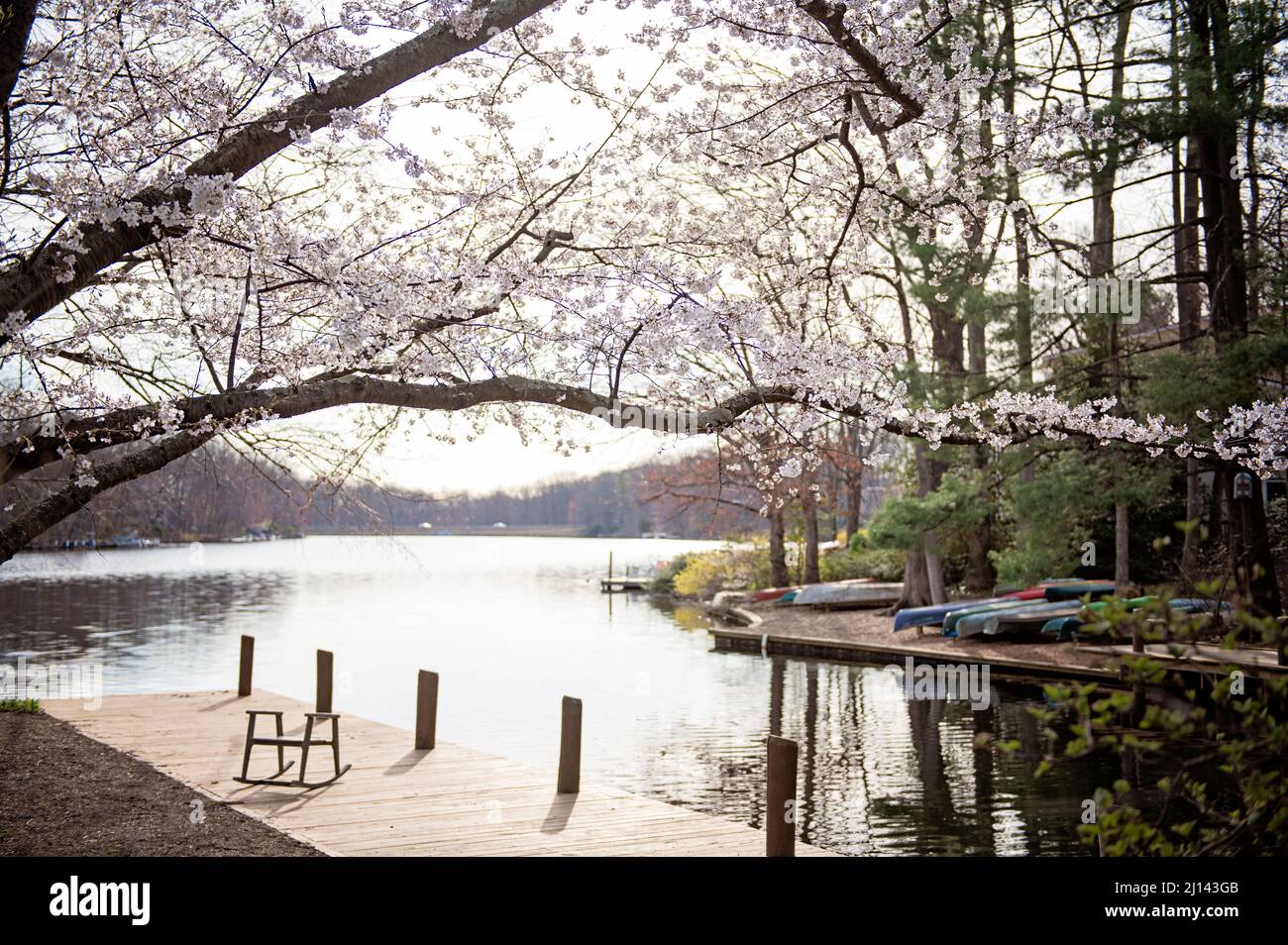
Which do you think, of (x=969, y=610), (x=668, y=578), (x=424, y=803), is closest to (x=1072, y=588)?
(x=969, y=610)

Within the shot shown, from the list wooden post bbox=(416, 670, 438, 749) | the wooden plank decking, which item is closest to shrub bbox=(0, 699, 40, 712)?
the wooden plank decking

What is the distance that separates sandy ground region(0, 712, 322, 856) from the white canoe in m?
18.7

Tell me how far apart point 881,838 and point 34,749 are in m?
7.46

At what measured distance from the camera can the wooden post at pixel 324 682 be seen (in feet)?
41.9

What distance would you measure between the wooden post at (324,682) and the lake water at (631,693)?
1.33m

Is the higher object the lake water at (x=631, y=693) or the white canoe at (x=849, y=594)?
the white canoe at (x=849, y=594)

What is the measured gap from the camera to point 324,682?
42.2ft

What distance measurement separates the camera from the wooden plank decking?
302 inches

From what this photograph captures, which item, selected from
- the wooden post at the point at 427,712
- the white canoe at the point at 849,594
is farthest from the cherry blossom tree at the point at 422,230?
the white canoe at the point at 849,594

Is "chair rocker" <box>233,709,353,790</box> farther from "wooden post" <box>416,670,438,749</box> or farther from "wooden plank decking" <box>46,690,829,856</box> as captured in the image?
"wooden post" <box>416,670,438,749</box>

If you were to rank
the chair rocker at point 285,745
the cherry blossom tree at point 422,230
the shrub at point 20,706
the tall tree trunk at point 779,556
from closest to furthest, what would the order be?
1. the cherry blossom tree at point 422,230
2. the chair rocker at point 285,745
3. the shrub at point 20,706
4. the tall tree trunk at point 779,556

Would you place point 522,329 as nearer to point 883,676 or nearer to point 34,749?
point 34,749

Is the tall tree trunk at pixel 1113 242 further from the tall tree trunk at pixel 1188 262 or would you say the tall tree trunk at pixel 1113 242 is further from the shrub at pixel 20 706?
the shrub at pixel 20 706
